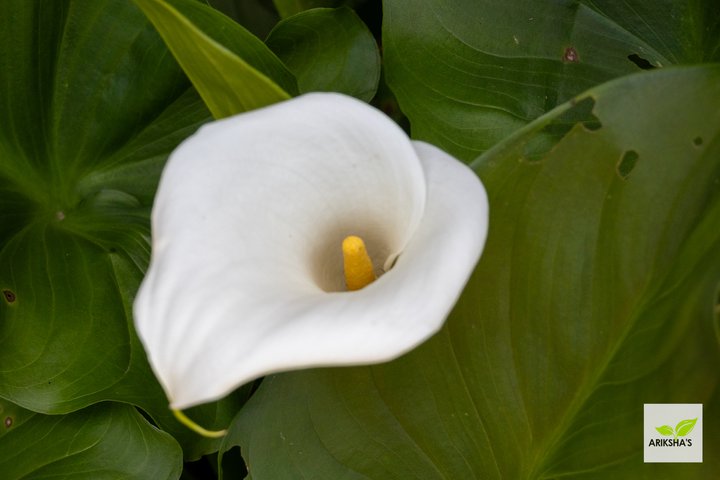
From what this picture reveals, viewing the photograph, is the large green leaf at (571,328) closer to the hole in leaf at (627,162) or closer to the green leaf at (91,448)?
the hole in leaf at (627,162)

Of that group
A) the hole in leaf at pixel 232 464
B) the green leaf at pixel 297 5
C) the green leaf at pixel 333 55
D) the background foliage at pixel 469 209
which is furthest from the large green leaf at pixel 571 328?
the green leaf at pixel 297 5

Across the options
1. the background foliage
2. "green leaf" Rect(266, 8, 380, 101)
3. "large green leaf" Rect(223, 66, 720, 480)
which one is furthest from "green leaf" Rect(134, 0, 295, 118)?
"green leaf" Rect(266, 8, 380, 101)

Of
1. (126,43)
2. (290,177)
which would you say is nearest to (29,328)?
(126,43)

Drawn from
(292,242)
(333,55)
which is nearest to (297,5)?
(333,55)

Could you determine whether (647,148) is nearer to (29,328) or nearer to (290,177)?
(290,177)

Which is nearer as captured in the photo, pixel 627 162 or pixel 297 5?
pixel 627 162

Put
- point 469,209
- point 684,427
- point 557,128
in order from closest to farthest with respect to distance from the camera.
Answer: point 469,209
point 684,427
point 557,128

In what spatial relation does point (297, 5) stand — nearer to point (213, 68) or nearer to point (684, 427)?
point (213, 68)
